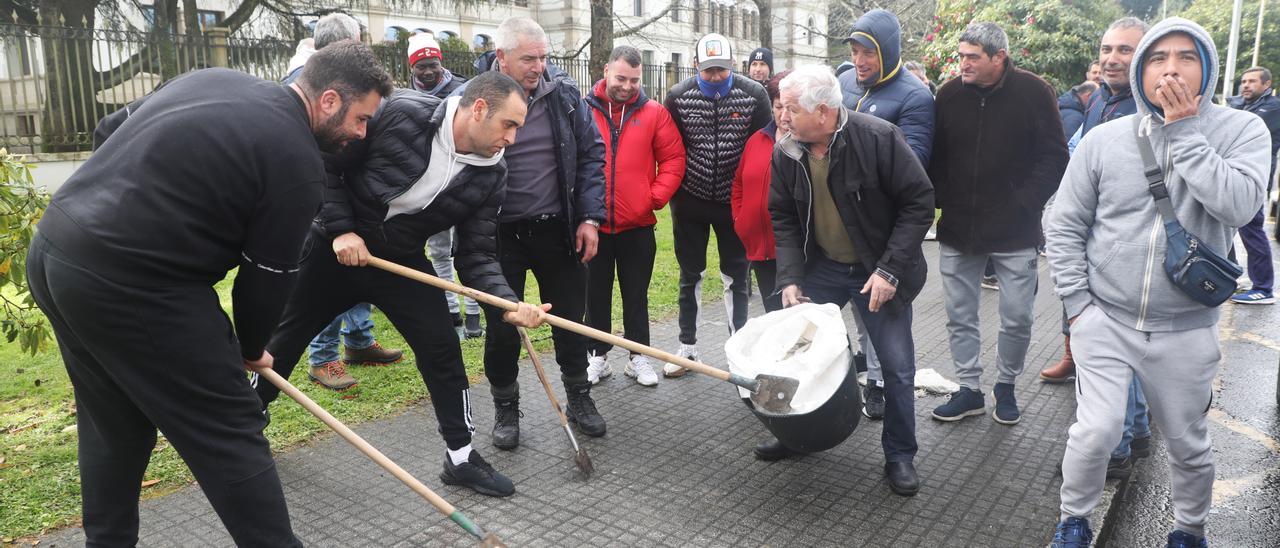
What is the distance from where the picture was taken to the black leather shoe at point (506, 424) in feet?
14.8

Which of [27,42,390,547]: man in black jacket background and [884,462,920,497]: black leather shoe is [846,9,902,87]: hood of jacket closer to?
[884,462,920,497]: black leather shoe

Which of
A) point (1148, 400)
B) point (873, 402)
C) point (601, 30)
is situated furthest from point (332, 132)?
point (601, 30)

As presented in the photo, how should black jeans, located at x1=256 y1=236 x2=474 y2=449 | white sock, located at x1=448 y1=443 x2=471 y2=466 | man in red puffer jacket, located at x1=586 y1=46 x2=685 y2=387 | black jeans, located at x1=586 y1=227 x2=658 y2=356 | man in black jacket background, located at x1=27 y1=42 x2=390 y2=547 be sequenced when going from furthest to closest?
black jeans, located at x1=586 y1=227 x2=658 y2=356, man in red puffer jacket, located at x1=586 y1=46 x2=685 y2=387, white sock, located at x1=448 y1=443 x2=471 y2=466, black jeans, located at x1=256 y1=236 x2=474 y2=449, man in black jacket background, located at x1=27 y1=42 x2=390 y2=547

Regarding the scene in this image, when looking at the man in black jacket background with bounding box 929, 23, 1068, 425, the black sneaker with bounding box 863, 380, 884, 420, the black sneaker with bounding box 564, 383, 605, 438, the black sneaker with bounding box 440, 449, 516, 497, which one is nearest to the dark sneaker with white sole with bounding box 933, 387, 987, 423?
the man in black jacket background with bounding box 929, 23, 1068, 425

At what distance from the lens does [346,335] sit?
19.2ft

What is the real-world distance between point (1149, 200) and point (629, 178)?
8.97 ft

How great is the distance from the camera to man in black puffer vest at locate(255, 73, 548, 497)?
3.73m

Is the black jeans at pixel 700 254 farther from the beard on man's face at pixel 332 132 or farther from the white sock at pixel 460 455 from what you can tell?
the beard on man's face at pixel 332 132

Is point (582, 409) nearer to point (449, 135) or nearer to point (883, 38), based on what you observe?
point (449, 135)

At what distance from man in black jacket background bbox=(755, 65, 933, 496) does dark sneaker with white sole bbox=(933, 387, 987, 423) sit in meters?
0.87

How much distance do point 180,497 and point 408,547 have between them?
1154mm

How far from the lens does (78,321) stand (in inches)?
97.7

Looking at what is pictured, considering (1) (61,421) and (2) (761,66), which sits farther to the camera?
(2) (761,66)

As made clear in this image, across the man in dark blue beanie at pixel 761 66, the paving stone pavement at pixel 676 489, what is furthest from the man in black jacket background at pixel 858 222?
the man in dark blue beanie at pixel 761 66
